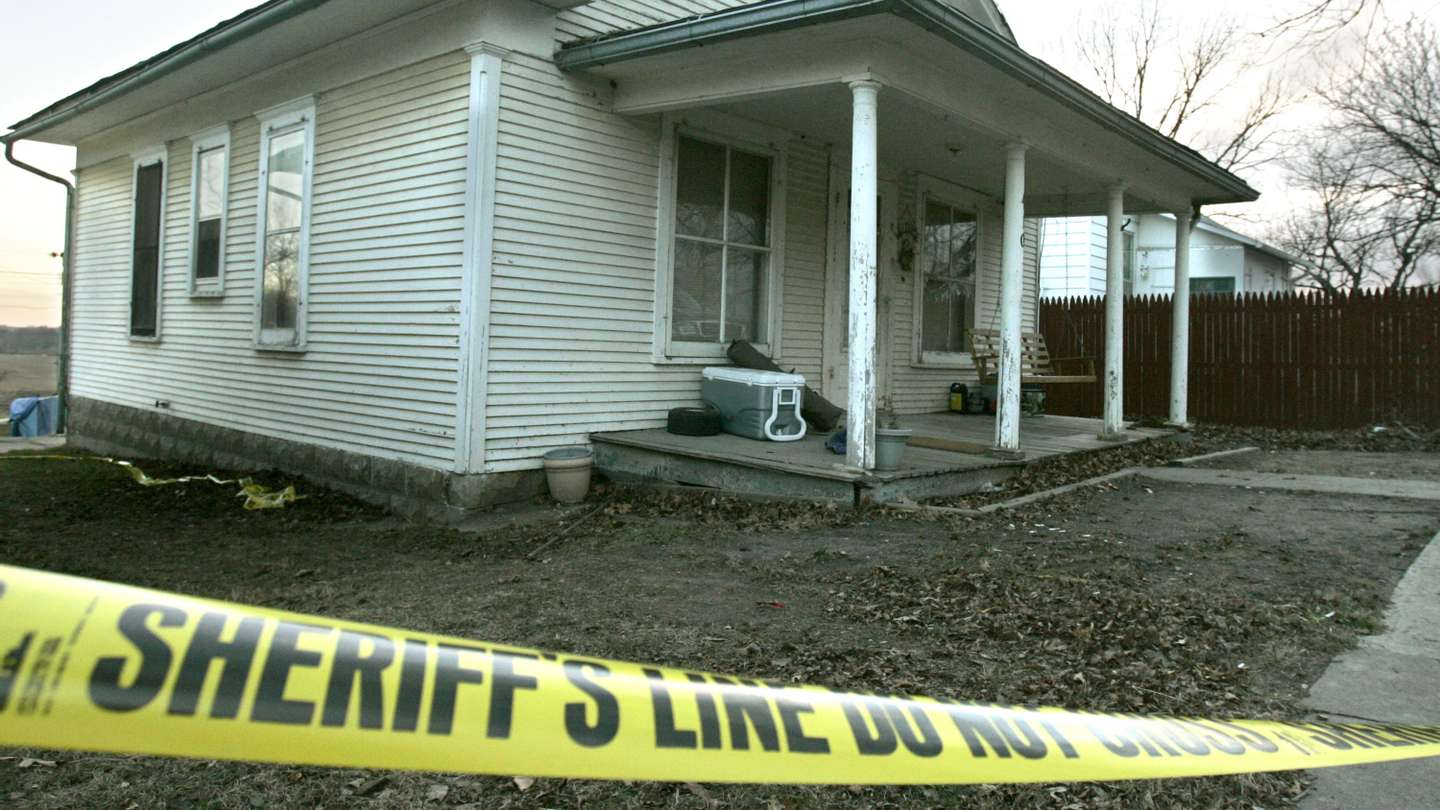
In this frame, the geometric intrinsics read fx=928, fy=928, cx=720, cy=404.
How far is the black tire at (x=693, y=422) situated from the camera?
7.82 metres

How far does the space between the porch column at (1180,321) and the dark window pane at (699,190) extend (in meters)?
6.33

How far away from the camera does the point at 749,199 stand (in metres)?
8.95

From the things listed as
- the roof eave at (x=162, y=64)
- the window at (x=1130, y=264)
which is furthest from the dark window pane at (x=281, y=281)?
the window at (x=1130, y=264)

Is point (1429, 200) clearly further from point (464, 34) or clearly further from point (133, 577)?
point (133, 577)

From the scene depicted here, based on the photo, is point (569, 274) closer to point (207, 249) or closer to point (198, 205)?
point (207, 249)

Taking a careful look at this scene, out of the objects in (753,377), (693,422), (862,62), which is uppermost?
(862,62)

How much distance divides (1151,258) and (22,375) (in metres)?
27.5

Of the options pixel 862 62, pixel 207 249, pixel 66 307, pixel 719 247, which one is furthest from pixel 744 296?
pixel 66 307

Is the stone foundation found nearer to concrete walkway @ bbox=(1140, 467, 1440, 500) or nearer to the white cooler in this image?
the white cooler

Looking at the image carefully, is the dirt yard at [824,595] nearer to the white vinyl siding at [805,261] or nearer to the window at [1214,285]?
the white vinyl siding at [805,261]

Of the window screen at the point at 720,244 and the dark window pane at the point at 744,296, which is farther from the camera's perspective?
the dark window pane at the point at 744,296

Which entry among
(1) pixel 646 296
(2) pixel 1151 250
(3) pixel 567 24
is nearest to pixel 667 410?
(1) pixel 646 296

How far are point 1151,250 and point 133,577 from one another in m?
25.5

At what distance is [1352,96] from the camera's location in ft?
74.7
